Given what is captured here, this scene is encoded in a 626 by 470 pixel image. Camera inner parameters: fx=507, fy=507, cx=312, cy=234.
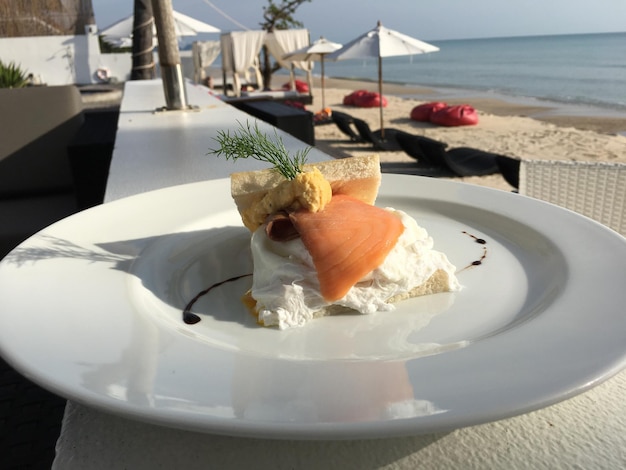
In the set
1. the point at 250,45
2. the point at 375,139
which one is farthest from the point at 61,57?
the point at 375,139

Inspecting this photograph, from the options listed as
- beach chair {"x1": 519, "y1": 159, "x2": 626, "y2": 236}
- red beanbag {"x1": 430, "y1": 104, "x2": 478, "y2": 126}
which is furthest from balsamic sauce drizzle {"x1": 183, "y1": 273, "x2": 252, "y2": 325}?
red beanbag {"x1": 430, "y1": 104, "x2": 478, "y2": 126}

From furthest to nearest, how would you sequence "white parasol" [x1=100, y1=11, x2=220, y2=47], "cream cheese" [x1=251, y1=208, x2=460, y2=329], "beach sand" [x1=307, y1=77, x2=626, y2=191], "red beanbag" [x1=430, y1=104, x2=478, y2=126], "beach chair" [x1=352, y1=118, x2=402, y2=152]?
"white parasol" [x1=100, y1=11, x2=220, y2=47]
"red beanbag" [x1=430, y1=104, x2=478, y2=126]
"beach chair" [x1=352, y1=118, x2=402, y2=152]
"beach sand" [x1=307, y1=77, x2=626, y2=191]
"cream cheese" [x1=251, y1=208, x2=460, y2=329]

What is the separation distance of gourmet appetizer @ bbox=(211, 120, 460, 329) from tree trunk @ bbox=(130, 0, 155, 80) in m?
12.4

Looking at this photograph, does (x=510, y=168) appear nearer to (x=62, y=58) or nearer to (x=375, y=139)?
(x=375, y=139)

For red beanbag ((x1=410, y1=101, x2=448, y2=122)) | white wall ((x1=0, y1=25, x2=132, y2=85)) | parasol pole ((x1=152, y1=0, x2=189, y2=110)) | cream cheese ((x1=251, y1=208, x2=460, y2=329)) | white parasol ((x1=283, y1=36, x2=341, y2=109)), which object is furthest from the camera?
white parasol ((x1=283, y1=36, x2=341, y2=109))

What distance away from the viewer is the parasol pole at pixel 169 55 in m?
3.80

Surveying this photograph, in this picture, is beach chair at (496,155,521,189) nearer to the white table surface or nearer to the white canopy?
the white table surface

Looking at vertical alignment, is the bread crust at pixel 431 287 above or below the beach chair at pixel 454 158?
above

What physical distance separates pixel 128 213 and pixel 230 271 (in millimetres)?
403

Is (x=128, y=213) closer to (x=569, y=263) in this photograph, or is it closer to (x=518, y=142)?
(x=569, y=263)

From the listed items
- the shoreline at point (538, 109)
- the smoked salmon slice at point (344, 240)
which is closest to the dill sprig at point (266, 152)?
the smoked salmon slice at point (344, 240)

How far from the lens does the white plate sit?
0.56 meters

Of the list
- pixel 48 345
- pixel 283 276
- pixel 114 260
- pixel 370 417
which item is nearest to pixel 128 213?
pixel 114 260

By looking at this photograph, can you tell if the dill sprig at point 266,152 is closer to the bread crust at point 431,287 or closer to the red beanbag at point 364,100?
the bread crust at point 431,287
